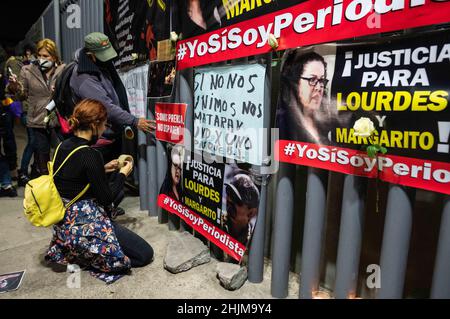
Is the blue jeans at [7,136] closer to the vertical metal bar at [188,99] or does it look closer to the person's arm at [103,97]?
the person's arm at [103,97]

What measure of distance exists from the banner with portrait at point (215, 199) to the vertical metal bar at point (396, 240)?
908mm

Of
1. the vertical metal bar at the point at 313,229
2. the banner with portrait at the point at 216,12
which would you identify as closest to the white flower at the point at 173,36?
the banner with portrait at the point at 216,12

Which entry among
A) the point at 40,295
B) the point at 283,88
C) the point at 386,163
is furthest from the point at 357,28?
the point at 40,295

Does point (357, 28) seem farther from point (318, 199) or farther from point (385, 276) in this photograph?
point (385, 276)

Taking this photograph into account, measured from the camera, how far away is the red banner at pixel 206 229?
257 centimetres

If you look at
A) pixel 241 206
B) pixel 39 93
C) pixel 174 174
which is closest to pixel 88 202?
pixel 174 174

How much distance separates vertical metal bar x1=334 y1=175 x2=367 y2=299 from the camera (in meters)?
1.93

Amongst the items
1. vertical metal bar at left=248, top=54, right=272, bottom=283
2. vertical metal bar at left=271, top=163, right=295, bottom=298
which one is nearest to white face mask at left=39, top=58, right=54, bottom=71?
vertical metal bar at left=248, top=54, right=272, bottom=283

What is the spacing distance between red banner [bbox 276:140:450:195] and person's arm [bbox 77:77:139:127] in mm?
1896

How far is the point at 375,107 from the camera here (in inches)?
67.9

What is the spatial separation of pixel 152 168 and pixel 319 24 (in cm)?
258

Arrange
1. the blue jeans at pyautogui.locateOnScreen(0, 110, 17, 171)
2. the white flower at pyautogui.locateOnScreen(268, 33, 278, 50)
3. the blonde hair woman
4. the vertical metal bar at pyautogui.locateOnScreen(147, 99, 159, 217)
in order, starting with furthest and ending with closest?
the blue jeans at pyautogui.locateOnScreen(0, 110, 17, 171)
the blonde hair woman
the vertical metal bar at pyautogui.locateOnScreen(147, 99, 159, 217)
the white flower at pyautogui.locateOnScreen(268, 33, 278, 50)

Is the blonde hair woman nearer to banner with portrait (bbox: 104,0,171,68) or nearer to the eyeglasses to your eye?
banner with portrait (bbox: 104,0,171,68)
